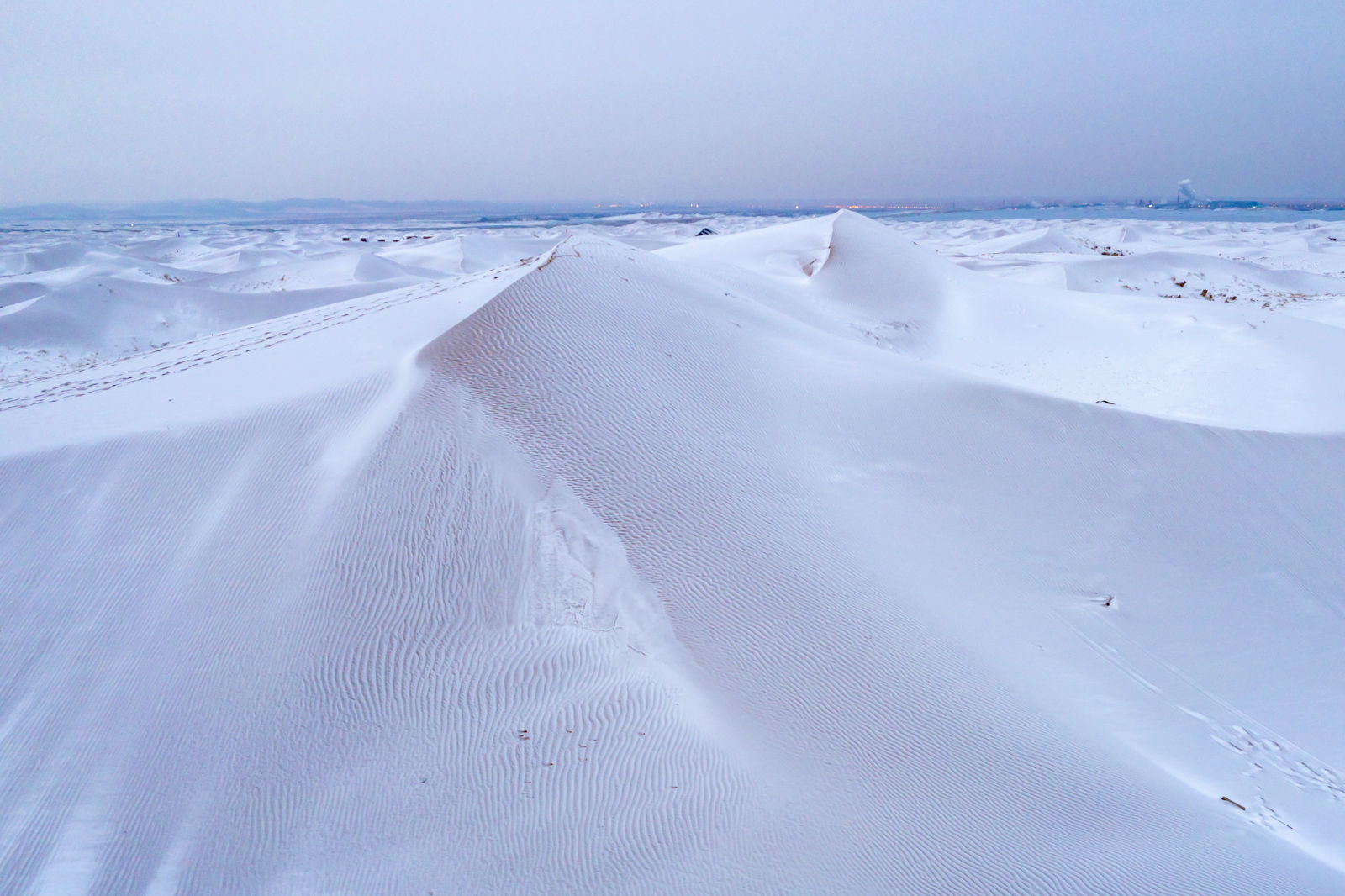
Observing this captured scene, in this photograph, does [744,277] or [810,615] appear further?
[744,277]

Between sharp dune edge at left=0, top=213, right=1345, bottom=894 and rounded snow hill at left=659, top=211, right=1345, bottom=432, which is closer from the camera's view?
sharp dune edge at left=0, top=213, right=1345, bottom=894

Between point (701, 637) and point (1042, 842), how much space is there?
4.87 feet

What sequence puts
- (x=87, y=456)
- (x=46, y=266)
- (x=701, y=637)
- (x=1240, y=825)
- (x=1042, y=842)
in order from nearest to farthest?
(x=1042, y=842) → (x=1240, y=825) → (x=701, y=637) → (x=87, y=456) → (x=46, y=266)

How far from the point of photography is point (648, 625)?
11.0 ft

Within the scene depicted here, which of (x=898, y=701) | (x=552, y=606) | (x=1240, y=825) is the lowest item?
(x=1240, y=825)

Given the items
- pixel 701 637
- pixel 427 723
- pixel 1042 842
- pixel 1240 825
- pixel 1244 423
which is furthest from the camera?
pixel 1244 423

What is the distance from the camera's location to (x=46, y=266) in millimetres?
20969

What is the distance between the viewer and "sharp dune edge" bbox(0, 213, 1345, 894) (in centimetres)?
258

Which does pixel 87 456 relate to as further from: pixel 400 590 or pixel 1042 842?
pixel 1042 842

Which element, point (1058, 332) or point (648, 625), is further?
point (1058, 332)

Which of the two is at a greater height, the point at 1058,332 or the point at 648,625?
the point at 1058,332

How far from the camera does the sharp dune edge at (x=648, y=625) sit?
102 inches

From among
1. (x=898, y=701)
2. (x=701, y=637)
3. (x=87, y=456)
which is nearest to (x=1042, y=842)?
(x=898, y=701)

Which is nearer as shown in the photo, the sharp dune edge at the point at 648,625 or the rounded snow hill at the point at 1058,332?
the sharp dune edge at the point at 648,625
